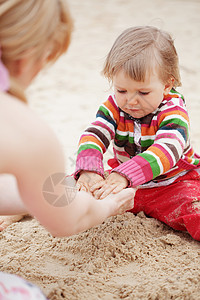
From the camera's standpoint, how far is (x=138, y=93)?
169cm

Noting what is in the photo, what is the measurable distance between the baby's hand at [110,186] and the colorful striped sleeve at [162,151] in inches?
0.9

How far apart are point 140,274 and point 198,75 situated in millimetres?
2832

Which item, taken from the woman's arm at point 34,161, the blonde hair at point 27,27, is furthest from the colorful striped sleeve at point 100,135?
the blonde hair at point 27,27

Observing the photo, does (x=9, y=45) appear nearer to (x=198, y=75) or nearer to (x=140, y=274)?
(x=140, y=274)

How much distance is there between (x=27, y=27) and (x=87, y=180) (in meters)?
0.94

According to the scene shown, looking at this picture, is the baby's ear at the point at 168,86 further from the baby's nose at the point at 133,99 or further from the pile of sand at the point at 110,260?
the pile of sand at the point at 110,260

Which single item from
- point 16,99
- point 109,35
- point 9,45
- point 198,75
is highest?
point 9,45

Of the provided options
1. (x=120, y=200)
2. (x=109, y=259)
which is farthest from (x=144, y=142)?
(x=109, y=259)

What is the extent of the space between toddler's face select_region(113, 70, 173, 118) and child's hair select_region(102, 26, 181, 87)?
0.07 ft

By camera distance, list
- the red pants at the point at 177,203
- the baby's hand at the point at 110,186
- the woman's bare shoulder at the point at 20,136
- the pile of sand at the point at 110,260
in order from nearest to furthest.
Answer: the woman's bare shoulder at the point at 20,136
the pile of sand at the point at 110,260
the baby's hand at the point at 110,186
the red pants at the point at 177,203

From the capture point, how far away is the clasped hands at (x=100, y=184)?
64.2 inches

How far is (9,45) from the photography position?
96 centimetres

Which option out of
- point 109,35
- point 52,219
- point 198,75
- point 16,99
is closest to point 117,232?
point 52,219

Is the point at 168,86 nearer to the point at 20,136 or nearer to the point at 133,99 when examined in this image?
the point at 133,99
